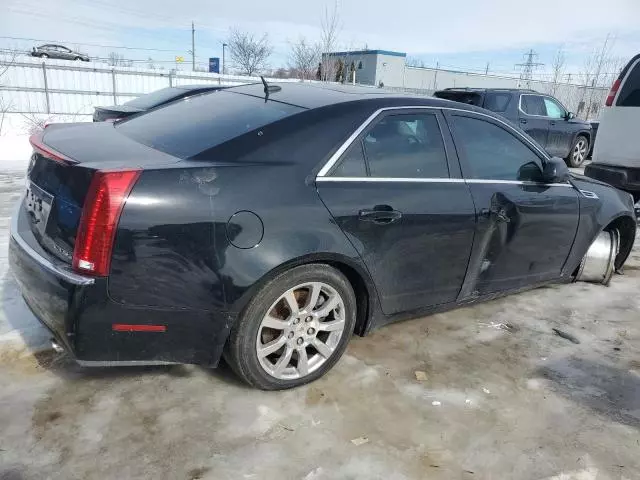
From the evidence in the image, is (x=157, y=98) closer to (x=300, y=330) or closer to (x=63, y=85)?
(x=300, y=330)

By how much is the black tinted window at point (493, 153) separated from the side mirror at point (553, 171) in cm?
5

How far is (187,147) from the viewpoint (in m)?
2.63

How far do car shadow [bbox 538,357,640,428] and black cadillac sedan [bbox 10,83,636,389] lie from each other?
72 cm

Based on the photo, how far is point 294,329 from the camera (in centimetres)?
278

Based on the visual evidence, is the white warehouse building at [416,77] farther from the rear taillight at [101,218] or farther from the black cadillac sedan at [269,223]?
the rear taillight at [101,218]

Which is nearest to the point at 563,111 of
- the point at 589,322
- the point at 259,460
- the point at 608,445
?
the point at 589,322

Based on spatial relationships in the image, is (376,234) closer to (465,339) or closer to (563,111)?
(465,339)

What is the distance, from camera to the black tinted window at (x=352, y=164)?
279cm

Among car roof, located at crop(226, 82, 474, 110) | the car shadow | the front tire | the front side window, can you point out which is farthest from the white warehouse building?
the front tire

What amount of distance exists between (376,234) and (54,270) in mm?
1626

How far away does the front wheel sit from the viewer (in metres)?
12.8

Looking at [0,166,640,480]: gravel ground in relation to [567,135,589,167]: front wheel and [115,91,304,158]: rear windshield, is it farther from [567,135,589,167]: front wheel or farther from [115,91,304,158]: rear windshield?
[567,135,589,167]: front wheel

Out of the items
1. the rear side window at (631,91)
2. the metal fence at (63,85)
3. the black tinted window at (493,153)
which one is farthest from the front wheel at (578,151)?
the metal fence at (63,85)

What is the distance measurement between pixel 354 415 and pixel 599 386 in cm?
157
